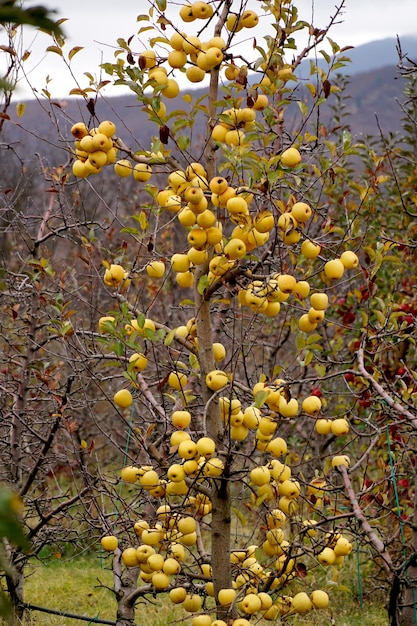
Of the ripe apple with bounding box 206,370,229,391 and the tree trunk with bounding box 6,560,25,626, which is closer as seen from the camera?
the ripe apple with bounding box 206,370,229,391

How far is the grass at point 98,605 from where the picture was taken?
13.6ft

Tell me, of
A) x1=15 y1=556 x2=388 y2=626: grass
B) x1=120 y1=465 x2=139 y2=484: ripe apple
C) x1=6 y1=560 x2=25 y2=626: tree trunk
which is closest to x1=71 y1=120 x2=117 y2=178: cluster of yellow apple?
x1=120 y1=465 x2=139 y2=484: ripe apple

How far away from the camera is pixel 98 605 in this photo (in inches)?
183

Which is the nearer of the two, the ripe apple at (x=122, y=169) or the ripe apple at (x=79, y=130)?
the ripe apple at (x=79, y=130)

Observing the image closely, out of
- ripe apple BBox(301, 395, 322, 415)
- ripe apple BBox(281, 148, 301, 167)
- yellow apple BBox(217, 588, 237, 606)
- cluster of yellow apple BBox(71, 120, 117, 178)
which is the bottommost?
yellow apple BBox(217, 588, 237, 606)

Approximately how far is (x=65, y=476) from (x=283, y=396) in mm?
5419

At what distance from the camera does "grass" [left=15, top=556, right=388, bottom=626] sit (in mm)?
4140

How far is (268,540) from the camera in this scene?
8.73ft

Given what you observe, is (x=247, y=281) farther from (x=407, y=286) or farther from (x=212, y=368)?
(x=407, y=286)

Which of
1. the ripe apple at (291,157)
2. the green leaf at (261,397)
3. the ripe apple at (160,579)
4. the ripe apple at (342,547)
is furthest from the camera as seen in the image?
the ripe apple at (342,547)

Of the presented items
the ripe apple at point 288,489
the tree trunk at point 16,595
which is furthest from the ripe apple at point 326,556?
the tree trunk at point 16,595

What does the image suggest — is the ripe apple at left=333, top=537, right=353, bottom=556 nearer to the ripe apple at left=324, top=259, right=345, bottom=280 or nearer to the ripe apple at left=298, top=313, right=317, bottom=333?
the ripe apple at left=298, top=313, right=317, bottom=333

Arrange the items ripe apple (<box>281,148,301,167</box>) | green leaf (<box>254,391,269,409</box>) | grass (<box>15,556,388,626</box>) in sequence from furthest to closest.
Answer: grass (<box>15,556,388,626</box>)
ripe apple (<box>281,148,301,167</box>)
green leaf (<box>254,391,269,409</box>)

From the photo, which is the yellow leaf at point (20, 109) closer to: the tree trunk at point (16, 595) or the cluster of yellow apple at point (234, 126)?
the cluster of yellow apple at point (234, 126)
